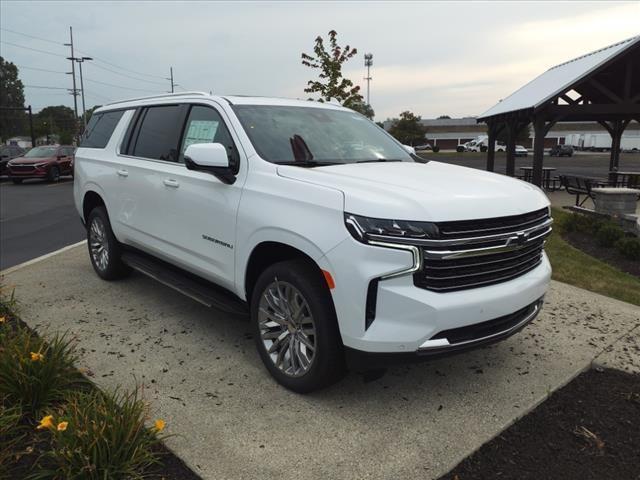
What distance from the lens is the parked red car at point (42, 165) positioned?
74.7 feet

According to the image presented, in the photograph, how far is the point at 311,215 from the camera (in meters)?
3.15

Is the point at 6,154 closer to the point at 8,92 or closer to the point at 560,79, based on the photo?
the point at 560,79

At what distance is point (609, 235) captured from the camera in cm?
794

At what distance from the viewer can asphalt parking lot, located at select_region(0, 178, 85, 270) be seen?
29.3 ft

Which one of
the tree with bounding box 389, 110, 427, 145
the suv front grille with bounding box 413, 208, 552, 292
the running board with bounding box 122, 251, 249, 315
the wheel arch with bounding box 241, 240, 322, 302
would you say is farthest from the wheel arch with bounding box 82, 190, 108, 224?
the tree with bounding box 389, 110, 427, 145

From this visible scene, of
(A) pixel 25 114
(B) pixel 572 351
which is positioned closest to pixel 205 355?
(B) pixel 572 351

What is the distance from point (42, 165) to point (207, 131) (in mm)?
21974

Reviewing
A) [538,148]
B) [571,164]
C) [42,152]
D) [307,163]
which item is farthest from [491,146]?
[571,164]

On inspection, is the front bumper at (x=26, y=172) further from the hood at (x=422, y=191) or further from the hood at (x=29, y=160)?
the hood at (x=422, y=191)

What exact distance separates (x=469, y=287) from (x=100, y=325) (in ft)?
10.9

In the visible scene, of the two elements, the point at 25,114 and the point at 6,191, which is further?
the point at 25,114

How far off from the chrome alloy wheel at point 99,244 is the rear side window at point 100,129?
2.97 ft

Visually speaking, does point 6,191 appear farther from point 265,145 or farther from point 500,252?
point 500,252

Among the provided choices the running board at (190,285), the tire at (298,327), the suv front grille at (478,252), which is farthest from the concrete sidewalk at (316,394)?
the suv front grille at (478,252)
